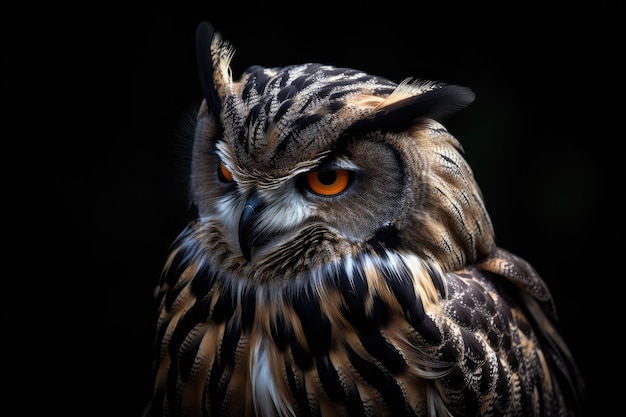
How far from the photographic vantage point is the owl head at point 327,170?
1061mm

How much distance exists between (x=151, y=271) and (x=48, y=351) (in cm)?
60

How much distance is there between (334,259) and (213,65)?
0.51m

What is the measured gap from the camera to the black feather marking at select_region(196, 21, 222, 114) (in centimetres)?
121

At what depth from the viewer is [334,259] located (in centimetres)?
116

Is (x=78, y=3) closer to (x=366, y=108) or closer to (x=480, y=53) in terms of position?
(x=480, y=53)

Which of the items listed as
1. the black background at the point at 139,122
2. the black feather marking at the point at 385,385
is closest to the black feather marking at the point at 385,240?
the black feather marking at the point at 385,385

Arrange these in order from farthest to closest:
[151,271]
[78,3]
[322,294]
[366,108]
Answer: [151,271] < [78,3] < [322,294] < [366,108]

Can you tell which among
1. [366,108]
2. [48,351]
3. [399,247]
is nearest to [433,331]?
[399,247]

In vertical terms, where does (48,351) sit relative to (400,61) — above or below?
below

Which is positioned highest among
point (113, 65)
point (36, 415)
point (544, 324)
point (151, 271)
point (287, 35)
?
point (287, 35)

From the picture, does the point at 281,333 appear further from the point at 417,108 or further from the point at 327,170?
the point at 417,108

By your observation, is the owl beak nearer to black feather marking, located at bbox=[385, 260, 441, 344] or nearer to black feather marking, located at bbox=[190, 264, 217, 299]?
black feather marking, located at bbox=[190, 264, 217, 299]

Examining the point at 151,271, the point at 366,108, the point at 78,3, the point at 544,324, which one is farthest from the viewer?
the point at 151,271

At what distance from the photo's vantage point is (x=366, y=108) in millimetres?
1065
